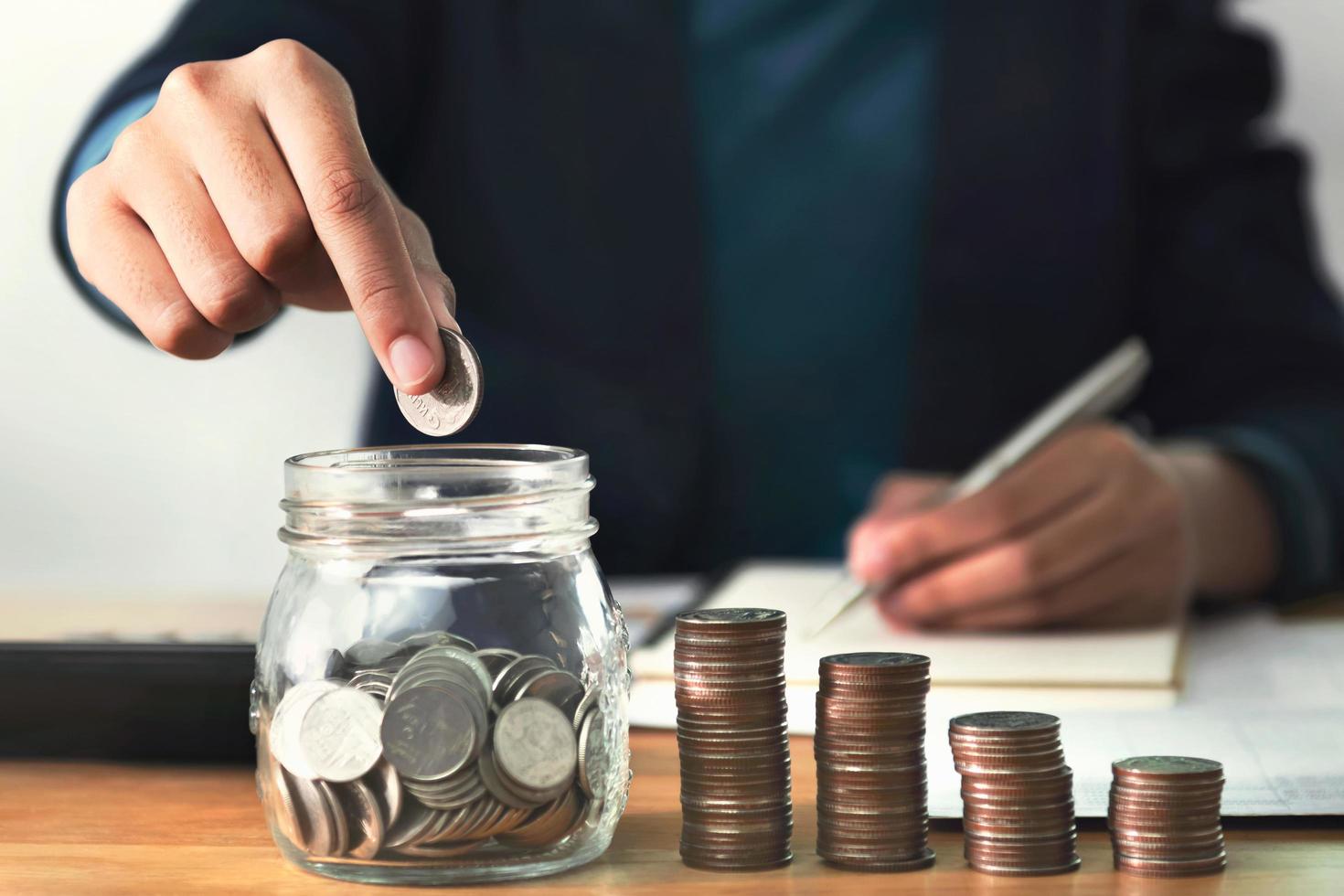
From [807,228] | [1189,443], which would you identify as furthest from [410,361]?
[807,228]

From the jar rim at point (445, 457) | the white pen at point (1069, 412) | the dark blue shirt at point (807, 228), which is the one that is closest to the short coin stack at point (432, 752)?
the jar rim at point (445, 457)

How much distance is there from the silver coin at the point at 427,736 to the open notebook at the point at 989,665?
1.35 ft

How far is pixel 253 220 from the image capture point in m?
0.78

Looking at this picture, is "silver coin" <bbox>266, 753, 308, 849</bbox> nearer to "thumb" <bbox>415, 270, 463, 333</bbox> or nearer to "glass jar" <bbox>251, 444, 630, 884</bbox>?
"glass jar" <bbox>251, 444, 630, 884</bbox>

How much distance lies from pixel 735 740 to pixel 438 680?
16 cm

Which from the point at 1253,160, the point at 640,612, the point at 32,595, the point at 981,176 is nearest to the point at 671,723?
the point at 640,612

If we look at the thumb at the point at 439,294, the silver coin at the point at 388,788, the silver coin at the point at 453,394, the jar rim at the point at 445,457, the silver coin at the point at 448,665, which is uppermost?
the thumb at the point at 439,294

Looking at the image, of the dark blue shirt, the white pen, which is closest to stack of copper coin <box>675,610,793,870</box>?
the white pen

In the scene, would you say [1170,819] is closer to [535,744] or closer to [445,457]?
[535,744]

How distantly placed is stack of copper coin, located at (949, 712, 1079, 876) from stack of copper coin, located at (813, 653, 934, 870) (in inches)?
1.0

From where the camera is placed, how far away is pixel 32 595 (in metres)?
1.41

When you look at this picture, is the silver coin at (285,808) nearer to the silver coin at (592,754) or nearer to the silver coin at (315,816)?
the silver coin at (315,816)

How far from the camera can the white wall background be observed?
191 centimetres

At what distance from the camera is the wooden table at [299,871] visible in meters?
0.66
